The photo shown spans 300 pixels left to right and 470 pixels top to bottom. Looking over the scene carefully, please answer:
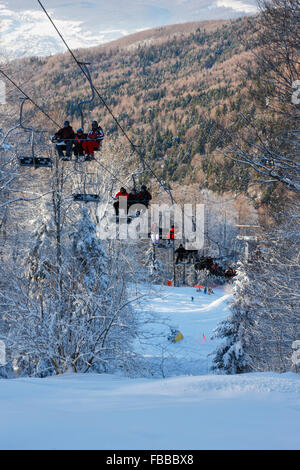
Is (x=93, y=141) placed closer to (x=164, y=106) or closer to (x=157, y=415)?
(x=157, y=415)

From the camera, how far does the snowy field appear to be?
2.82 m

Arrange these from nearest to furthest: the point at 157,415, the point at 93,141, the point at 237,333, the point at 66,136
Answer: the point at 157,415 < the point at 66,136 < the point at 93,141 < the point at 237,333

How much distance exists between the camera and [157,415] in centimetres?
356

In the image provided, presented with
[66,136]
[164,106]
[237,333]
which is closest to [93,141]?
[66,136]

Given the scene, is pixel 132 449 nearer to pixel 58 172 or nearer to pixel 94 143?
pixel 94 143

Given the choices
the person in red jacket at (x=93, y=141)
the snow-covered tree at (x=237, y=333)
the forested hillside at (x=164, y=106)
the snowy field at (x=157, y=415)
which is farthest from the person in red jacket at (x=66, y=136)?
the snow-covered tree at (x=237, y=333)

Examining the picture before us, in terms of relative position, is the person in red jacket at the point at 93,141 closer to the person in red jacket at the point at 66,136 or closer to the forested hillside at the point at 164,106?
the person in red jacket at the point at 66,136

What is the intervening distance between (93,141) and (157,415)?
6.11 m

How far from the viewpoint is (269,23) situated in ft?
24.0

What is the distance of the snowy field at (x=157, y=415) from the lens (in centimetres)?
282

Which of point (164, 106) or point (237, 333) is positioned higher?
point (164, 106)

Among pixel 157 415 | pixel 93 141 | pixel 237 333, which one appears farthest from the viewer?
pixel 237 333

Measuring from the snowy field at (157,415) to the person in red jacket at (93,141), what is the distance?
499cm
